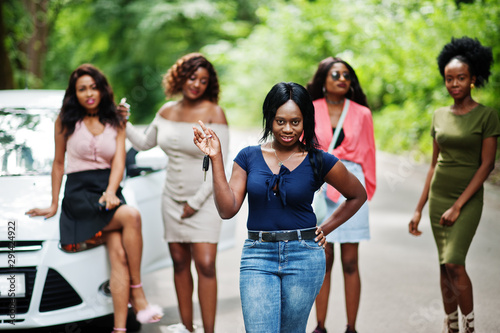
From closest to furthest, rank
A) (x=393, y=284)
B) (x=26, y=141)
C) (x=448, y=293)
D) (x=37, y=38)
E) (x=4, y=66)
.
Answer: (x=448, y=293) → (x=26, y=141) → (x=393, y=284) → (x=4, y=66) → (x=37, y=38)

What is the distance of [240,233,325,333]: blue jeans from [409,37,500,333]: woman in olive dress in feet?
5.30

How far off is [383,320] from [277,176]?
8.69 feet

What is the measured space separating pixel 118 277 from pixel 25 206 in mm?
857

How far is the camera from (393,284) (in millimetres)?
6555

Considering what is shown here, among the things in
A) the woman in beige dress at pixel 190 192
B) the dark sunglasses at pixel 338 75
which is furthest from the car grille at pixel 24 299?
the dark sunglasses at pixel 338 75

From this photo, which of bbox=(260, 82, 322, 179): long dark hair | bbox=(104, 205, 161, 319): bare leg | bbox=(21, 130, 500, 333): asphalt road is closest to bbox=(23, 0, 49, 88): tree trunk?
bbox=(21, 130, 500, 333): asphalt road

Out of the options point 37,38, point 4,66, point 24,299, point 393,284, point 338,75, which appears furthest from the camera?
point 37,38

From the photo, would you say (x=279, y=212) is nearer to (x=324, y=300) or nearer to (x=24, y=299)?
(x=324, y=300)

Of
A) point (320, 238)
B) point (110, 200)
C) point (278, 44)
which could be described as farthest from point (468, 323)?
point (278, 44)

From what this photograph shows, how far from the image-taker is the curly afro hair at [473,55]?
469 centimetres

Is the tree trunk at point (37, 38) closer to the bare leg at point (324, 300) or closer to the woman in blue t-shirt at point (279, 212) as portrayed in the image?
the bare leg at point (324, 300)

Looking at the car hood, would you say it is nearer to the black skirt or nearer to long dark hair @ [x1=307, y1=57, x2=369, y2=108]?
the black skirt

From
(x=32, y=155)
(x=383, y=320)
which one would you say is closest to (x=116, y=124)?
(x=32, y=155)

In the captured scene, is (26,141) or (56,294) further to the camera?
(26,141)
